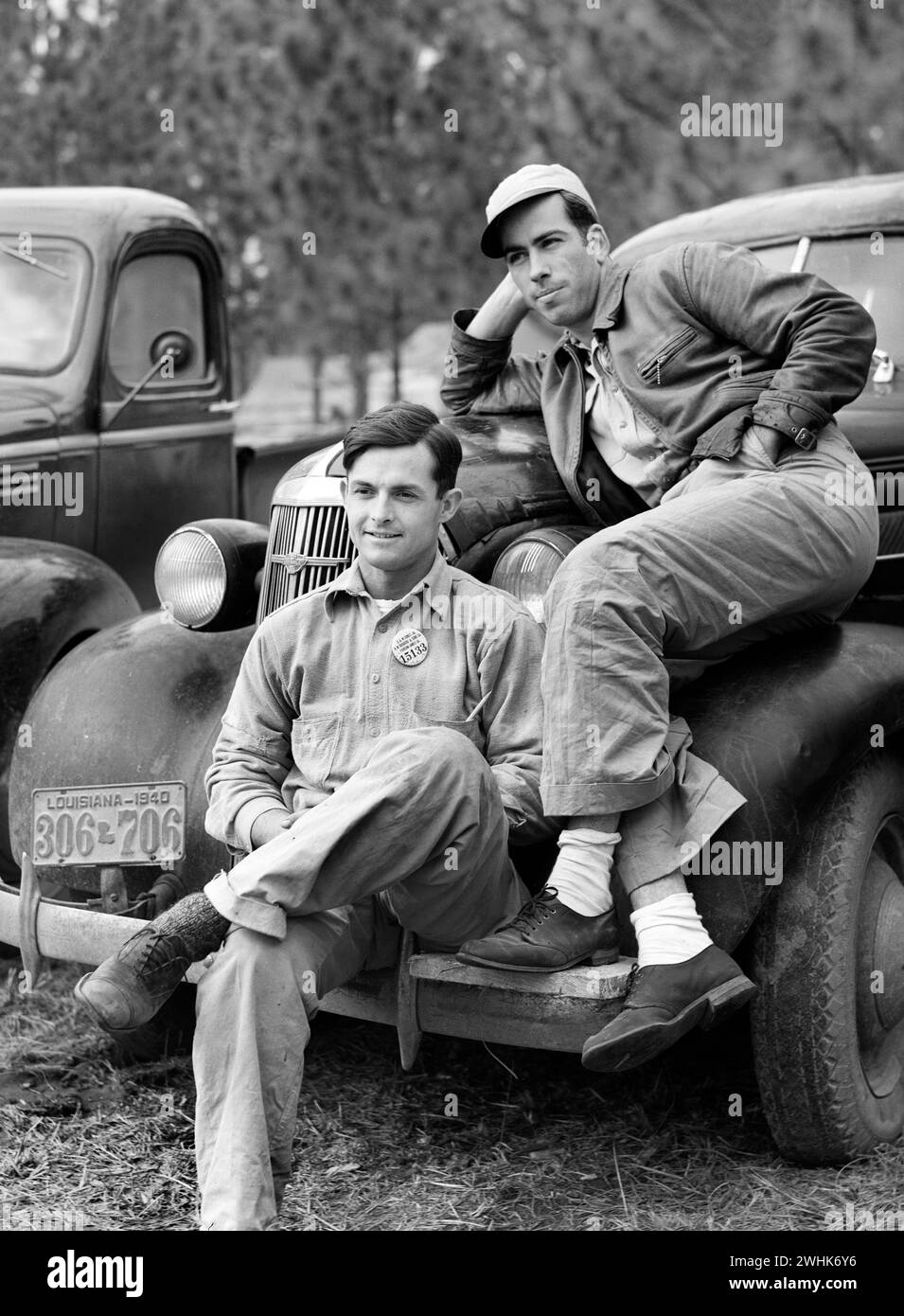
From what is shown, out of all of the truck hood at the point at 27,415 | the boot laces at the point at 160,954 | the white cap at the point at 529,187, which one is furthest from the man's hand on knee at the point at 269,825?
the truck hood at the point at 27,415

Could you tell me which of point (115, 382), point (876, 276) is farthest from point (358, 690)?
point (115, 382)

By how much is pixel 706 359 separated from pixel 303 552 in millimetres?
1015

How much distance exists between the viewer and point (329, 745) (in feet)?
10.3

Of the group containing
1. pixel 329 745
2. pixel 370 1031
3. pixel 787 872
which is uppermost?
pixel 329 745

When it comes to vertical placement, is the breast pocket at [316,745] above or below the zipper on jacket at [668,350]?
below

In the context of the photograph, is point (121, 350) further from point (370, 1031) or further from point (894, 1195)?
point (894, 1195)

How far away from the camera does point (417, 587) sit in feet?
10.5

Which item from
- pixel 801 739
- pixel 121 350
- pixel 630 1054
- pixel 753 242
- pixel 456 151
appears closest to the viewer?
pixel 630 1054

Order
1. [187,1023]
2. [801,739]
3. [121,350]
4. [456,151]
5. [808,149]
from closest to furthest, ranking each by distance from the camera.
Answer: [801,739], [187,1023], [121,350], [808,149], [456,151]

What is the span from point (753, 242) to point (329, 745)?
8.22ft

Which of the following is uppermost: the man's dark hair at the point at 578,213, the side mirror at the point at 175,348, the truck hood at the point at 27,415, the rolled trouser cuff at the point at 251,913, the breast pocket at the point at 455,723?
the man's dark hair at the point at 578,213

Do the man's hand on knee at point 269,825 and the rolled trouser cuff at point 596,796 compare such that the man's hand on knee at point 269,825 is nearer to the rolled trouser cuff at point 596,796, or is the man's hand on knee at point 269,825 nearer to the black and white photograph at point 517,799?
the black and white photograph at point 517,799

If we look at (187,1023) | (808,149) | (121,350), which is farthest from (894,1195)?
(808,149)

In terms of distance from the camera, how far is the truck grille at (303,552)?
3.67 m
